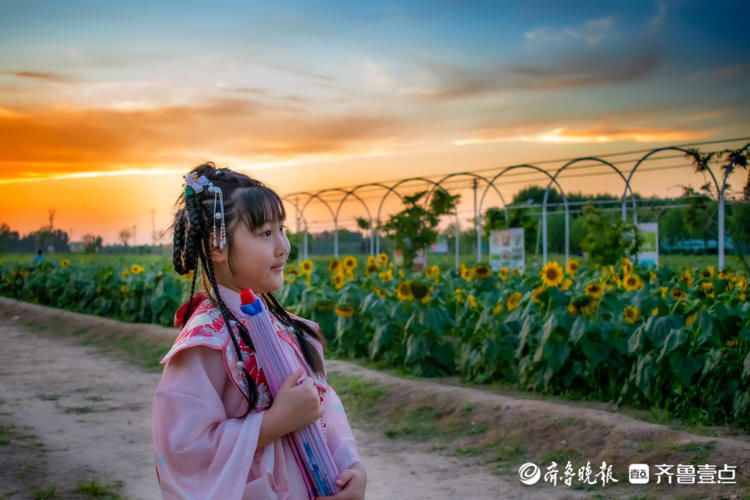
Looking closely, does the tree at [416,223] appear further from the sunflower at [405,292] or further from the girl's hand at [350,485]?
the girl's hand at [350,485]

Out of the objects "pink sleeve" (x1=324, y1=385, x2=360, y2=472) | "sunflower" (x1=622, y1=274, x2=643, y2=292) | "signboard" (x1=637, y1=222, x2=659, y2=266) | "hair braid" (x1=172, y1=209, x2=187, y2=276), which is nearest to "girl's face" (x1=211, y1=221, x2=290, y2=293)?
"hair braid" (x1=172, y1=209, x2=187, y2=276)

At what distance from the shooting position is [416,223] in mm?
15727

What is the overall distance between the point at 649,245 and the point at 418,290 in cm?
678

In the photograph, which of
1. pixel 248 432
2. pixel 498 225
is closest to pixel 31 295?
pixel 498 225

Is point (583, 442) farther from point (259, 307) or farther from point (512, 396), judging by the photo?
point (259, 307)

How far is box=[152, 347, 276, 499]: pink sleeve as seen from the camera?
1629 millimetres

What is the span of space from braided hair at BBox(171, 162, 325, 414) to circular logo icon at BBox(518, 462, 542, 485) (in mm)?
2677

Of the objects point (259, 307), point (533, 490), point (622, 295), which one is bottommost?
point (533, 490)

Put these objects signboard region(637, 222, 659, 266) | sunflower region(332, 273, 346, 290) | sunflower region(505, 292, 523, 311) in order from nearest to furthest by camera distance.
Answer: sunflower region(505, 292, 523, 311), sunflower region(332, 273, 346, 290), signboard region(637, 222, 659, 266)

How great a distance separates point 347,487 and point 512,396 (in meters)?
4.54

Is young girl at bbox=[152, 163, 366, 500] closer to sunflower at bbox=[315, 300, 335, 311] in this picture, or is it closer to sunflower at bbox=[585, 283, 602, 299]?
sunflower at bbox=[585, 283, 602, 299]

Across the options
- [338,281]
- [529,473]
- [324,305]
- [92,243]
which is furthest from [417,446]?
[92,243]

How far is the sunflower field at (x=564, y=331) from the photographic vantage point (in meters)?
5.18

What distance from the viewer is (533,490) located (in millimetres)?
4125
